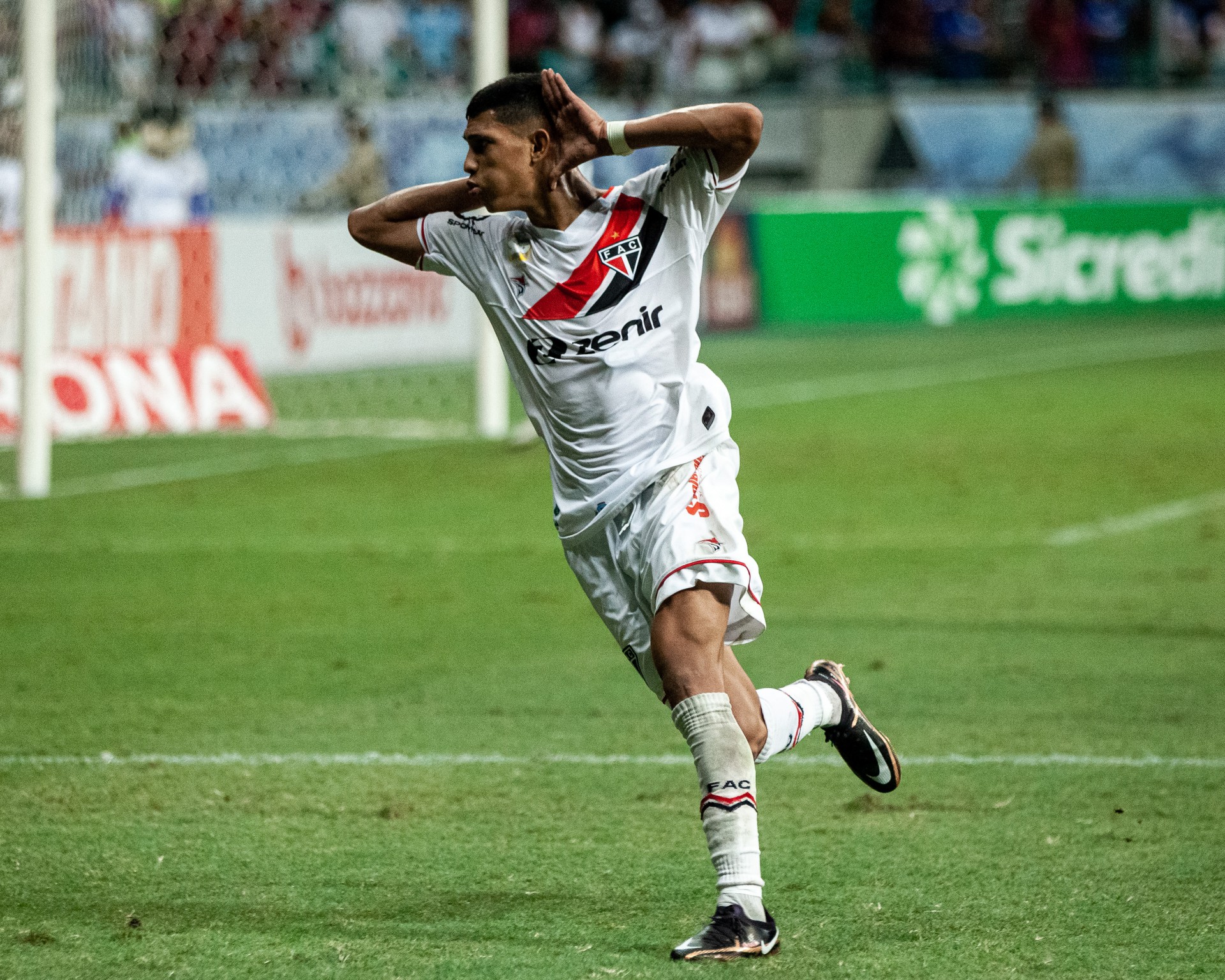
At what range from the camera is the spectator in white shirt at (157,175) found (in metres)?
14.0

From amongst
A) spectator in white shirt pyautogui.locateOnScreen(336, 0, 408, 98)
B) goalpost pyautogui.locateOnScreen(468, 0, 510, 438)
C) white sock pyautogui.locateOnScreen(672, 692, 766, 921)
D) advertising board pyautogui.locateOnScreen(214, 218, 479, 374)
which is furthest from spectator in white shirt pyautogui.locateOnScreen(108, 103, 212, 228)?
white sock pyautogui.locateOnScreen(672, 692, 766, 921)

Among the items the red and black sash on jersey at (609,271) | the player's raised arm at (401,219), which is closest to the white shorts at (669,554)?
the red and black sash on jersey at (609,271)

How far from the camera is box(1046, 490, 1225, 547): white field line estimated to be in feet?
32.4

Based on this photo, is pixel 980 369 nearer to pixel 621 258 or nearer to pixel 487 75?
pixel 487 75

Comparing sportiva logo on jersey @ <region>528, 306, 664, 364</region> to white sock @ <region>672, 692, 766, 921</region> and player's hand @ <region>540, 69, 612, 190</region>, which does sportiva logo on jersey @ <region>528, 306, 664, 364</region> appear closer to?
player's hand @ <region>540, 69, 612, 190</region>

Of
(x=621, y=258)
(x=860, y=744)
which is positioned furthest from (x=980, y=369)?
(x=621, y=258)

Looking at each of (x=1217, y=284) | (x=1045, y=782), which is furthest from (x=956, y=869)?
(x=1217, y=284)

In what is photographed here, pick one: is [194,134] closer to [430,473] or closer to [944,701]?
[430,473]

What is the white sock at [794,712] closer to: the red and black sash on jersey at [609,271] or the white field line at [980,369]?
the red and black sash on jersey at [609,271]

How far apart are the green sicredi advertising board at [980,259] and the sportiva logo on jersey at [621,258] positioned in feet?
58.1

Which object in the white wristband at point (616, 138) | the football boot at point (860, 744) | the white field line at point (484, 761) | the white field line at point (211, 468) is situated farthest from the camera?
the white field line at point (211, 468)

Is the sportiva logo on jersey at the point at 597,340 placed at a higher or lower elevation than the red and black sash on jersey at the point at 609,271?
lower

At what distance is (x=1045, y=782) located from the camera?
539cm

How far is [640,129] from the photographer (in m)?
4.05
